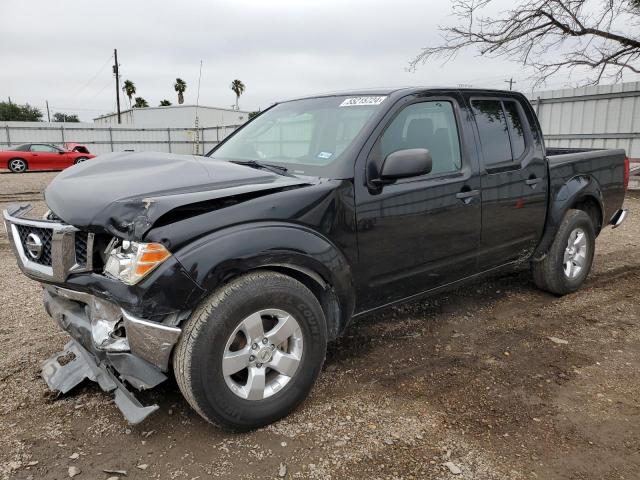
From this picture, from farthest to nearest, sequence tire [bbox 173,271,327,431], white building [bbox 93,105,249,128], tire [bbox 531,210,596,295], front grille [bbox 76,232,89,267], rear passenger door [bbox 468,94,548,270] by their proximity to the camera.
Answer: white building [bbox 93,105,249,128] < tire [bbox 531,210,596,295] < rear passenger door [bbox 468,94,548,270] < front grille [bbox 76,232,89,267] < tire [bbox 173,271,327,431]

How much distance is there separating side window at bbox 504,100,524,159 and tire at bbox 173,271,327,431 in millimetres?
2360

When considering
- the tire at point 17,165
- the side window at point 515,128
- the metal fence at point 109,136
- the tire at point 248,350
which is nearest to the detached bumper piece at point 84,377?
the tire at point 248,350

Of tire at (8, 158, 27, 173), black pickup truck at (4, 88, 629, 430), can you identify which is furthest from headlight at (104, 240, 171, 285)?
tire at (8, 158, 27, 173)

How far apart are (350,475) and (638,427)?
5.32 ft

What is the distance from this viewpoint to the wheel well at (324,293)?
9.17 feet

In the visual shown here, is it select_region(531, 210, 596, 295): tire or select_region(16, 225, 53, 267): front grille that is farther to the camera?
select_region(531, 210, 596, 295): tire

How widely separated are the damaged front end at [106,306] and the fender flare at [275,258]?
0.10 metres

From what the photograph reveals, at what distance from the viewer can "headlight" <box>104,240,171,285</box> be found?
2.31m

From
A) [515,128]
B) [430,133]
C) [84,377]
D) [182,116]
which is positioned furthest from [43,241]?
[182,116]

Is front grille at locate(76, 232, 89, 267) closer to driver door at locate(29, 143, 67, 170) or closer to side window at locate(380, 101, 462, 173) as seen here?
side window at locate(380, 101, 462, 173)

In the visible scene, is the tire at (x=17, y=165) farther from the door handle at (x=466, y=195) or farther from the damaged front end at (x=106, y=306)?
the door handle at (x=466, y=195)

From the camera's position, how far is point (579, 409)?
2.93 meters

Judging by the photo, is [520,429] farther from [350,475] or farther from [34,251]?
[34,251]

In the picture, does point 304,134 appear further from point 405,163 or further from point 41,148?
point 41,148
